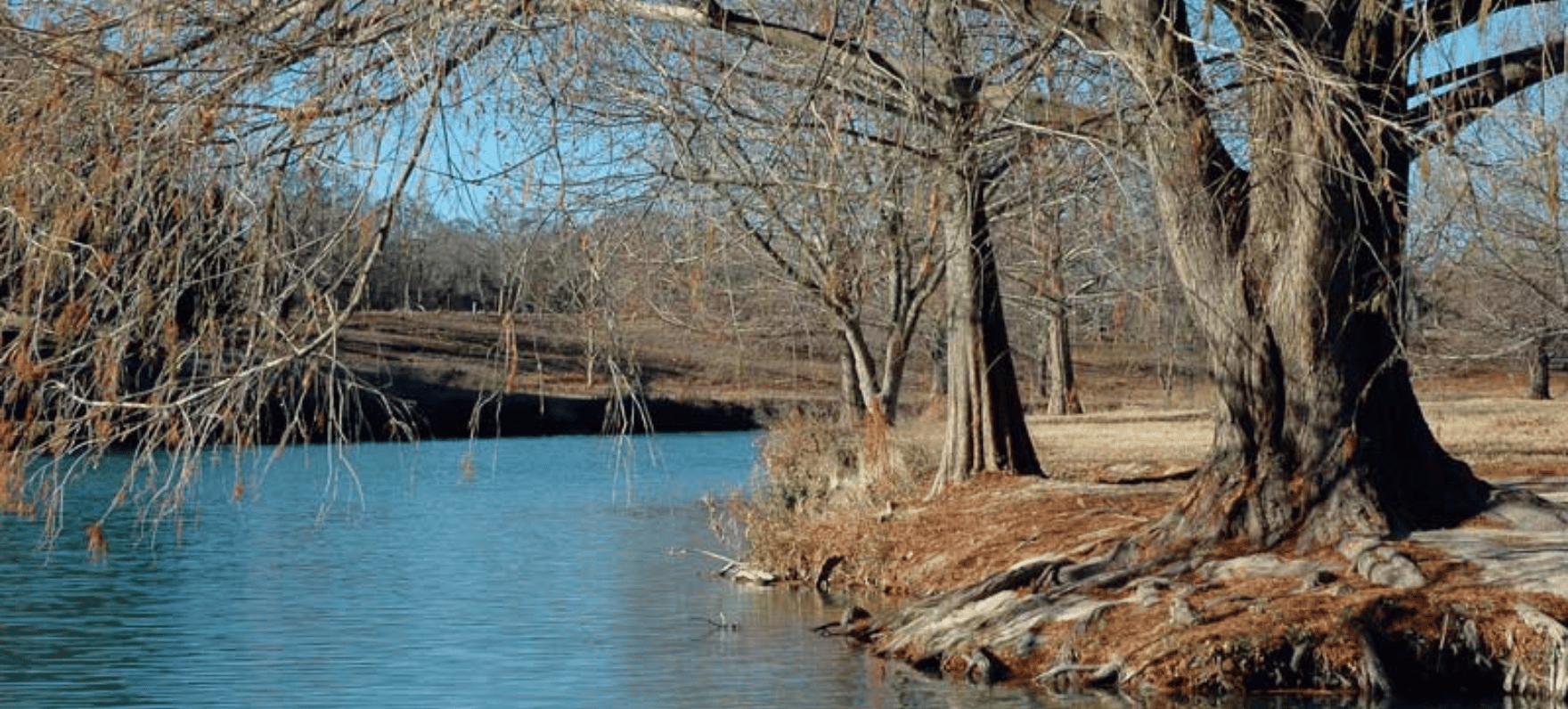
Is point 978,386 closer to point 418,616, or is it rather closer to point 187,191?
point 418,616

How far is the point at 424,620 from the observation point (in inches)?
719

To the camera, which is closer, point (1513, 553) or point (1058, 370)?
point (1513, 553)

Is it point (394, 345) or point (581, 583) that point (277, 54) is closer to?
point (581, 583)

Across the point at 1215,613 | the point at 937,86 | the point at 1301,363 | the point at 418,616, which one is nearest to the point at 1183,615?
the point at 1215,613

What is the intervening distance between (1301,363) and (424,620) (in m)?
8.08

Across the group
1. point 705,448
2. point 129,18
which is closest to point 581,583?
point 129,18

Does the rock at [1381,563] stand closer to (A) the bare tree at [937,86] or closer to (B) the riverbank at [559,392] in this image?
(A) the bare tree at [937,86]

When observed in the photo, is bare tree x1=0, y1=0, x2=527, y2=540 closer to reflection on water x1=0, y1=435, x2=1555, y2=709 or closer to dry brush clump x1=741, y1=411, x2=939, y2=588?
reflection on water x1=0, y1=435, x2=1555, y2=709

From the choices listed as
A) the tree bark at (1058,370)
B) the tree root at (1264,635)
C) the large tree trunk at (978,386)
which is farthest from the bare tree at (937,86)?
the tree bark at (1058,370)

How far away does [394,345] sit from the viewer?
59.6m

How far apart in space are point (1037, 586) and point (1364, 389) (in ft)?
8.28

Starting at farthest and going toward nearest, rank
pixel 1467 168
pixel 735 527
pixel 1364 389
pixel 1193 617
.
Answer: pixel 735 527
pixel 1364 389
pixel 1193 617
pixel 1467 168

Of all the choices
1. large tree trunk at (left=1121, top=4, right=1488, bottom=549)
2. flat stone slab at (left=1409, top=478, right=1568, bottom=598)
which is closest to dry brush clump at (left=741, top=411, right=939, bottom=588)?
large tree trunk at (left=1121, top=4, right=1488, bottom=549)

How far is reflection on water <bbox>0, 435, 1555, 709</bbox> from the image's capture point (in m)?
14.1
